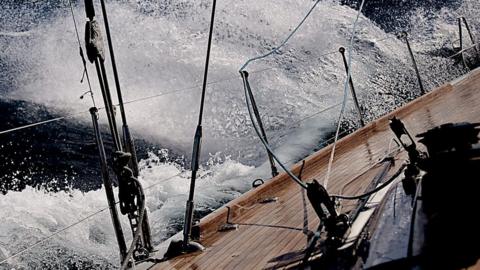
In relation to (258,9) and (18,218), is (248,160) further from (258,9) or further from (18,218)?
(258,9)

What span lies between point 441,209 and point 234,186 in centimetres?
372

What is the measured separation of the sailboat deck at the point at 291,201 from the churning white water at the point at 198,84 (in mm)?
982

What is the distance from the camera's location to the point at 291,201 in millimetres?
2385

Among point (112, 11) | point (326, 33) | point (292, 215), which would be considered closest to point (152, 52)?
point (112, 11)

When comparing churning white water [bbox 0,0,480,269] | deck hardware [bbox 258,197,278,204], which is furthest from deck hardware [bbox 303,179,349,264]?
churning white water [bbox 0,0,480,269]

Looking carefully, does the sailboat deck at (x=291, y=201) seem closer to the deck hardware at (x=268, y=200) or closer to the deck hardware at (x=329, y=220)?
the deck hardware at (x=268, y=200)

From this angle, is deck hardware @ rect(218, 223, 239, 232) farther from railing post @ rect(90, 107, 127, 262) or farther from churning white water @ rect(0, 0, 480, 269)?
churning white water @ rect(0, 0, 480, 269)

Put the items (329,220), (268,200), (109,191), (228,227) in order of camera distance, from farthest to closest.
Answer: (268,200) < (228,227) < (109,191) < (329,220)

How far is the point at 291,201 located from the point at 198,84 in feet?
22.2

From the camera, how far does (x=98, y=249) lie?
3.92 m

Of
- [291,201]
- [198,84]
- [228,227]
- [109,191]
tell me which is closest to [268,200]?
[291,201]

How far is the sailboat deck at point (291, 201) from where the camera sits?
1.85 m

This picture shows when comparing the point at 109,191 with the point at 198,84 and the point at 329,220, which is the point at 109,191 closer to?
the point at 329,220

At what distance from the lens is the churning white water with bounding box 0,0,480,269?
4.42 meters
